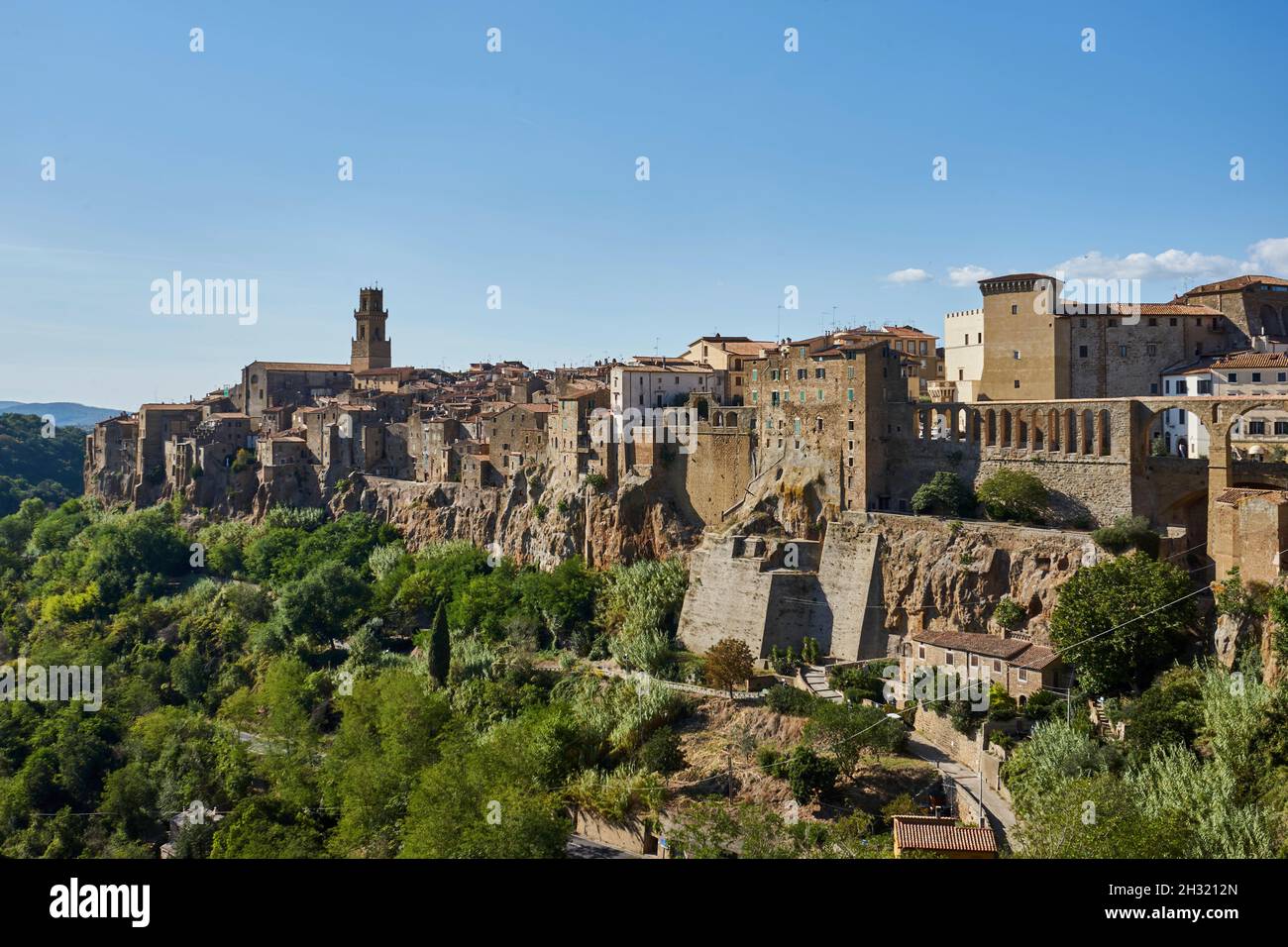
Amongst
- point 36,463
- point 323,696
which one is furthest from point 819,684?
point 36,463

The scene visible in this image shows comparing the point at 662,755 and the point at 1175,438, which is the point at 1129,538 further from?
the point at 662,755

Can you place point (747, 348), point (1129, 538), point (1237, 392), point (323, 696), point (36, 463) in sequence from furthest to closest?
point (36, 463)
point (747, 348)
point (323, 696)
point (1237, 392)
point (1129, 538)

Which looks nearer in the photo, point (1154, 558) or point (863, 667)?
point (1154, 558)

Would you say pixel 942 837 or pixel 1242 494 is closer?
pixel 942 837

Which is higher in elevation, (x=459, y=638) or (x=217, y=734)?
(x=459, y=638)

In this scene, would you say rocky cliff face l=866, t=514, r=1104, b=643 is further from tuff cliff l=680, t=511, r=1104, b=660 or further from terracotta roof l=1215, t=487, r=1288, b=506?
terracotta roof l=1215, t=487, r=1288, b=506
